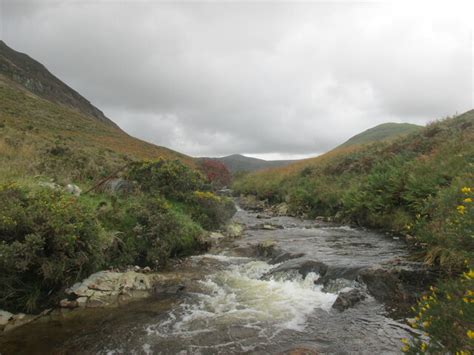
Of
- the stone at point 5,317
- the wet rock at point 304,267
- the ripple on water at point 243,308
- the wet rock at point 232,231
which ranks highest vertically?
the wet rock at point 232,231

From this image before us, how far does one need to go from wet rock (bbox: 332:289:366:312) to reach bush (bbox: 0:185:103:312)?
5.54m

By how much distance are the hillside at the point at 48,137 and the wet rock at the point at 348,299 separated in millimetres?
9868

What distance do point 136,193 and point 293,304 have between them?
7.70 metres

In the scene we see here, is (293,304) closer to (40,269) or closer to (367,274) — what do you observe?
(367,274)

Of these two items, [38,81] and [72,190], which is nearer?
[72,190]

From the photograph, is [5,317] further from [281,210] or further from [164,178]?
[281,210]

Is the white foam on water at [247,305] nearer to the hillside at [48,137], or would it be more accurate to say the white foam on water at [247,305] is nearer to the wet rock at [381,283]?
the wet rock at [381,283]

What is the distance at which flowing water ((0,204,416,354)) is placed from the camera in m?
5.25

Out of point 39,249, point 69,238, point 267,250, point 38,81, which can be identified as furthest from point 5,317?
point 38,81

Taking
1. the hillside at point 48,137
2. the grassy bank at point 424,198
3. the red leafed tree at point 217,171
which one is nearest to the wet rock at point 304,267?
the grassy bank at point 424,198

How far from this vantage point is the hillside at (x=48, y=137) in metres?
12.5

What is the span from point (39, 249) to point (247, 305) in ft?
14.8

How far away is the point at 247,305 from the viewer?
275 inches

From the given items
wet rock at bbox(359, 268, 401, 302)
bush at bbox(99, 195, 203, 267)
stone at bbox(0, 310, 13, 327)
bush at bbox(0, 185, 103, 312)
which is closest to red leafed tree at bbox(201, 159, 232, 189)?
bush at bbox(99, 195, 203, 267)
